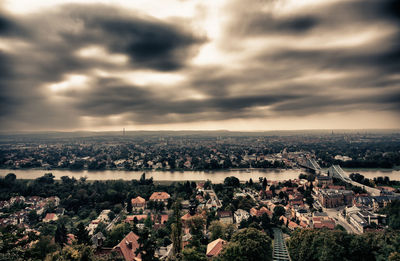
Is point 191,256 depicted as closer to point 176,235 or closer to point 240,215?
point 176,235

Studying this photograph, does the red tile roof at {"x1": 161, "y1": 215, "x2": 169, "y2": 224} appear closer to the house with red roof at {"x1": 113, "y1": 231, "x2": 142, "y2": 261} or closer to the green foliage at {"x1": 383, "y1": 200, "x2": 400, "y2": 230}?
the house with red roof at {"x1": 113, "y1": 231, "x2": 142, "y2": 261}

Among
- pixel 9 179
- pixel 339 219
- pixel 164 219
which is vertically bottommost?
pixel 339 219

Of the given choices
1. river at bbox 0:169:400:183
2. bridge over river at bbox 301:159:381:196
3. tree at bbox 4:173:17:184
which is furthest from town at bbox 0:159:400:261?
river at bbox 0:169:400:183

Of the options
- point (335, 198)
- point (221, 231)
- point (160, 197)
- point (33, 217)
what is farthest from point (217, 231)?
point (33, 217)

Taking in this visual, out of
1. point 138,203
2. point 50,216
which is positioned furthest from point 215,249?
point 50,216

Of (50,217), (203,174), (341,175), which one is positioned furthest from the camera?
(203,174)

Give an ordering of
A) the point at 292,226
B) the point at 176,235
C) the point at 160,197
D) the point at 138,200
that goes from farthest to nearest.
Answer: the point at 160,197
the point at 138,200
the point at 292,226
the point at 176,235

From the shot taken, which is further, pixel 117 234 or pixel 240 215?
pixel 240 215

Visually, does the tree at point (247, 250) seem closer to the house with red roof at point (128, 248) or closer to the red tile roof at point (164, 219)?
the house with red roof at point (128, 248)

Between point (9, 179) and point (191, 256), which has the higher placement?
point (191, 256)

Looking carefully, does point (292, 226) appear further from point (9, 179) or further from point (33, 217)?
point (9, 179)
